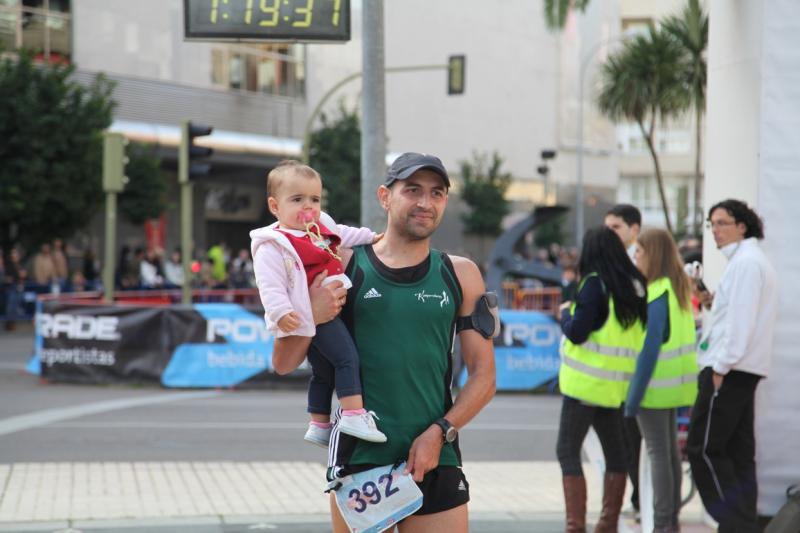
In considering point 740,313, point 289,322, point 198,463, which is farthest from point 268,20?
point 289,322

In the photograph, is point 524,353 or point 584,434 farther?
point 524,353

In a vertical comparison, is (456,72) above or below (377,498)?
above

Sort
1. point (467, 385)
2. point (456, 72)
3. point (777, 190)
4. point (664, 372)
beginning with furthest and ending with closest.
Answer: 1. point (456, 72)
2. point (777, 190)
3. point (664, 372)
4. point (467, 385)

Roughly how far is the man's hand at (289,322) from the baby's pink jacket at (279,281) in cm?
1

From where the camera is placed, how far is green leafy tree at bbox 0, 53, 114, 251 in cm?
2666

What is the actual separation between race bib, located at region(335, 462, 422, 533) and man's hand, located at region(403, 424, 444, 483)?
0.03 metres

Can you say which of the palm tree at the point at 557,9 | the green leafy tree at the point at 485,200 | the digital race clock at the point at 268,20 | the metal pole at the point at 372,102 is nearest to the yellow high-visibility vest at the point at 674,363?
the digital race clock at the point at 268,20

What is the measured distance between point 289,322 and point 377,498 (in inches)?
25.3

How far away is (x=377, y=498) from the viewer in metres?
3.75

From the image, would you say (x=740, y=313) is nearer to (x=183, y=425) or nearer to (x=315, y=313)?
(x=315, y=313)

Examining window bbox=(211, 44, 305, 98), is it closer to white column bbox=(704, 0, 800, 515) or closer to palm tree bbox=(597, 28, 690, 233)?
palm tree bbox=(597, 28, 690, 233)

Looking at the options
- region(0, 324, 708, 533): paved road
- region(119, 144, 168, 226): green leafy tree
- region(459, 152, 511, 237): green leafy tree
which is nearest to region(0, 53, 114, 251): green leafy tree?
region(119, 144, 168, 226): green leafy tree

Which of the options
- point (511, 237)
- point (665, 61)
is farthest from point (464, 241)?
point (511, 237)

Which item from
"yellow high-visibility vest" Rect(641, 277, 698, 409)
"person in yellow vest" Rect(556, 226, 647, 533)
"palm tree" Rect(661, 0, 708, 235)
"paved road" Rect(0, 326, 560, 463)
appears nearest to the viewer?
"person in yellow vest" Rect(556, 226, 647, 533)
